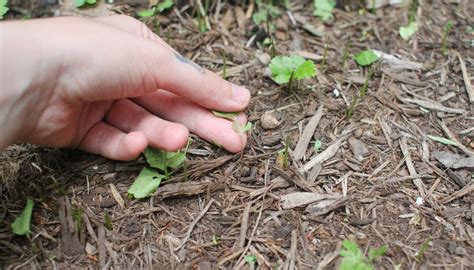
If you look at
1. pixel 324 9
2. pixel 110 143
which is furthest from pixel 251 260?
pixel 324 9

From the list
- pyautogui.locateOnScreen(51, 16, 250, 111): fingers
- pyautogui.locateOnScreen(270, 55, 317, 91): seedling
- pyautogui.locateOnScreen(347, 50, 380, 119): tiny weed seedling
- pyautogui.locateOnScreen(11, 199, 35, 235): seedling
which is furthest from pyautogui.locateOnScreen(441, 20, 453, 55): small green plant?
pyautogui.locateOnScreen(11, 199, 35, 235): seedling

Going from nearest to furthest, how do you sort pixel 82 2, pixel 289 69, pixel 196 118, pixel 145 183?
pixel 145 183, pixel 196 118, pixel 289 69, pixel 82 2

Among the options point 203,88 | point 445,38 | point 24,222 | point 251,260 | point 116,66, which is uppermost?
point 116,66

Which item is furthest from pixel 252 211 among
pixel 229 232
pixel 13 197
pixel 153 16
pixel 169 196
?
pixel 153 16

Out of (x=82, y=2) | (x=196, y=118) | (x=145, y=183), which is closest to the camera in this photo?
(x=145, y=183)

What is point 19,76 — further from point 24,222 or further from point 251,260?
point 251,260

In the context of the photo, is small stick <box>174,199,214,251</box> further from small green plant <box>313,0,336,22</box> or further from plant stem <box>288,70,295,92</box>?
small green plant <box>313,0,336,22</box>

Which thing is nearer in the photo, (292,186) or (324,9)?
(292,186)
